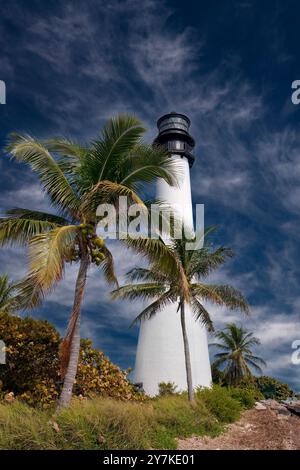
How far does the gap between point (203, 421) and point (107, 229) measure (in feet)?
23.6

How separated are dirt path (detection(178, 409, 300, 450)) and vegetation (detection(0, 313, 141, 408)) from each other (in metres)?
4.26

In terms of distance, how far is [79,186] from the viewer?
12.4 meters

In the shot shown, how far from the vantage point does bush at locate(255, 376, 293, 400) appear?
47.3 metres

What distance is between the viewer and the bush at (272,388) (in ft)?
155

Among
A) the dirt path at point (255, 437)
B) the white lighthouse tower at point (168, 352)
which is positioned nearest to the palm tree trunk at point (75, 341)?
the dirt path at point (255, 437)

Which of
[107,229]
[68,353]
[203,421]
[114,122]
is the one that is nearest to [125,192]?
[107,229]

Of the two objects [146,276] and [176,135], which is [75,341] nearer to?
[146,276]

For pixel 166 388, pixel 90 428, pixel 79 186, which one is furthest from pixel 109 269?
pixel 166 388

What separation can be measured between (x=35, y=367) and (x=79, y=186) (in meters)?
6.52

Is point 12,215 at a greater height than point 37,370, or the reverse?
point 12,215

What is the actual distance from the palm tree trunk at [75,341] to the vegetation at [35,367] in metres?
2.41

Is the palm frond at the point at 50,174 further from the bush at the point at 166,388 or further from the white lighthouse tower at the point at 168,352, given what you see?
the bush at the point at 166,388

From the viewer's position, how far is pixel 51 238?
33.0 ft
